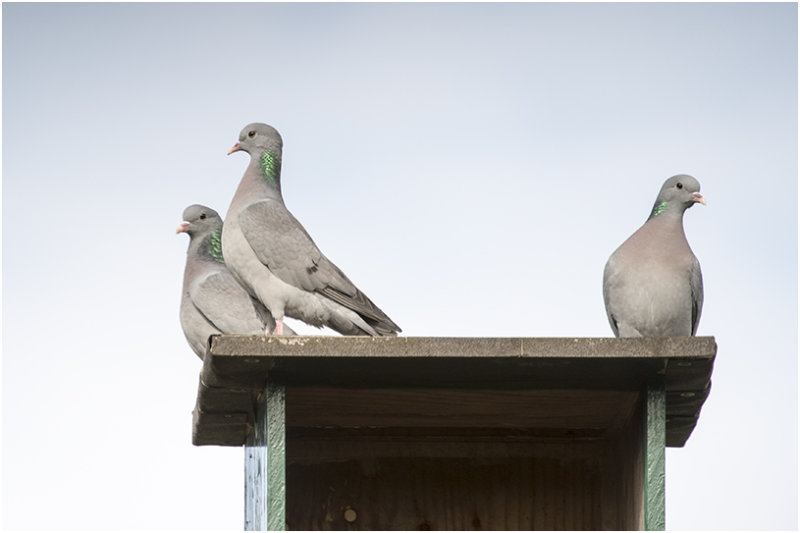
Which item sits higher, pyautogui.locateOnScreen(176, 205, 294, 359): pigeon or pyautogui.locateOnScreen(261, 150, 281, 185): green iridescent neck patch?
pyautogui.locateOnScreen(261, 150, 281, 185): green iridescent neck patch

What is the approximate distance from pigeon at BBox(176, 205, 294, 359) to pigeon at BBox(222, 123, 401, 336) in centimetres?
97

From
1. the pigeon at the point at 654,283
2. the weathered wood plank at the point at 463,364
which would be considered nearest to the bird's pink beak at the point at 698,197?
the pigeon at the point at 654,283

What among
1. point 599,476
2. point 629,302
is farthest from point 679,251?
point 599,476

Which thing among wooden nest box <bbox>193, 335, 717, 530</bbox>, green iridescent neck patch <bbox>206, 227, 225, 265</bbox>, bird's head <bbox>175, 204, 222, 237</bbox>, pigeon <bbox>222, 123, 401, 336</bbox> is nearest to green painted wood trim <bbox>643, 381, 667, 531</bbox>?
wooden nest box <bbox>193, 335, 717, 530</bbox>

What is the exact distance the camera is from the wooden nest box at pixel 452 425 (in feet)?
17.4

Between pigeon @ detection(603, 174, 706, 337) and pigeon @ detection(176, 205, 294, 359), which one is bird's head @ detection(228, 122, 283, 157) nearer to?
pigeon @ detection(176, 205, 294, 359)

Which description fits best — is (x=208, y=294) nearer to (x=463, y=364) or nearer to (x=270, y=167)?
(x=270, y=167)

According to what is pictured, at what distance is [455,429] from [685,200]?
2.04m

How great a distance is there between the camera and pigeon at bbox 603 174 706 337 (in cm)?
745

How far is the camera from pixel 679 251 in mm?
7570

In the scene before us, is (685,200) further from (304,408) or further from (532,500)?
(304,408)

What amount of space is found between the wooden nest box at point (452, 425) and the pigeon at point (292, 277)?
1246 mm

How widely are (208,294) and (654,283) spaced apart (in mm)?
3396

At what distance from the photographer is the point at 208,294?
9523mm
